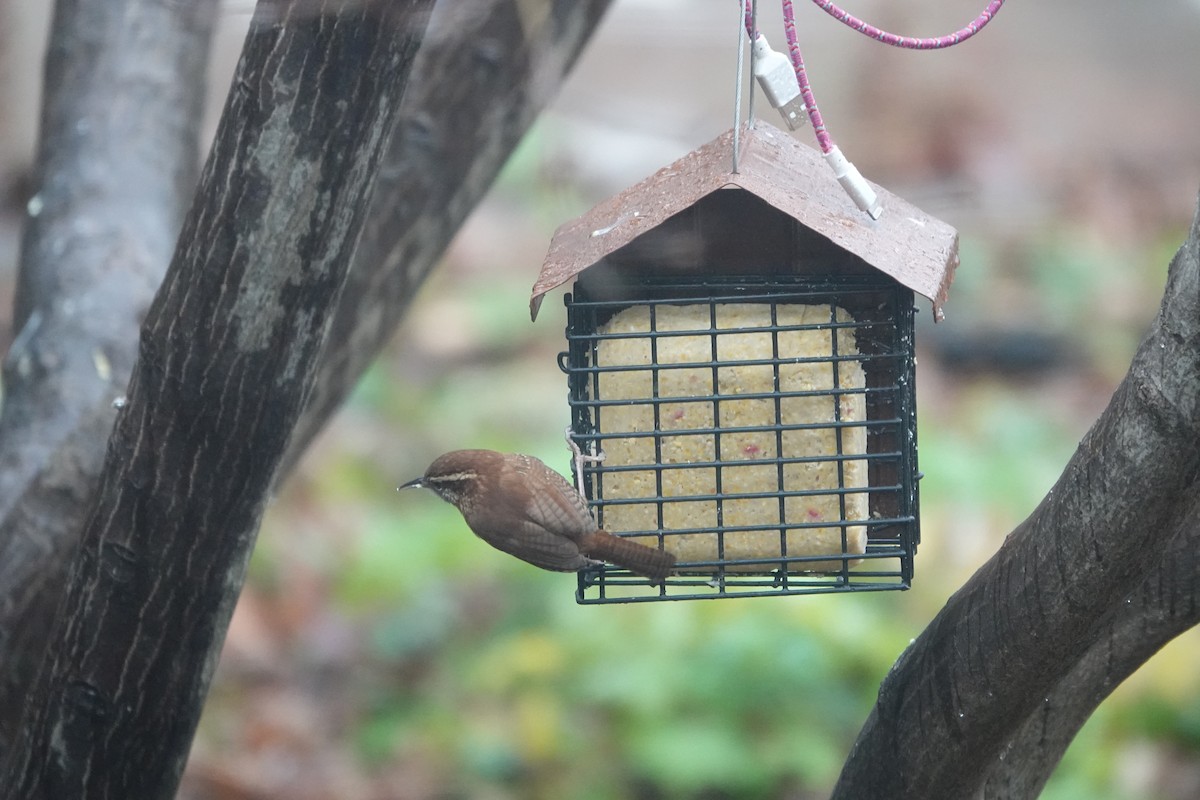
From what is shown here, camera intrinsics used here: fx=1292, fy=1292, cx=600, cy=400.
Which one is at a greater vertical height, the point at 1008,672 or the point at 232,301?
the point at 232,301

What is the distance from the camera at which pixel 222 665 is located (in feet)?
22.8

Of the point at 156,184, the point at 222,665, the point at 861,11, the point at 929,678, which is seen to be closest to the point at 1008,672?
the point at 929,678

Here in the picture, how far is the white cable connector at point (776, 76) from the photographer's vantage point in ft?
7.39

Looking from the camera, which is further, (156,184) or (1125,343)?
(1125,343)

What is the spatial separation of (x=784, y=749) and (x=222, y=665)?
3142 mm

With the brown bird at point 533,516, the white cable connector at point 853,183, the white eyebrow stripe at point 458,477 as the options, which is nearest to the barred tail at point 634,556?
the brown bird at point 533,516

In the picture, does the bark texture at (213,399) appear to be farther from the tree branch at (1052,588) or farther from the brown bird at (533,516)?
the tree branch at (1052,588)

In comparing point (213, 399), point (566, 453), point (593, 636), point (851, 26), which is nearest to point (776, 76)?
point (851, 26)

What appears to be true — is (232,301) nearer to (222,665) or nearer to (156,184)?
(156,184)

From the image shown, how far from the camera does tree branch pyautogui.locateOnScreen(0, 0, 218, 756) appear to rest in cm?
300

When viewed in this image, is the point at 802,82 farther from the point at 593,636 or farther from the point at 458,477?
the point at 593,636

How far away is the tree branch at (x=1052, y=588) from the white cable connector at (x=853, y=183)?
0.63 meters

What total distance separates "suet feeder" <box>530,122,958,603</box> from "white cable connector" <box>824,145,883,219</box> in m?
0.07

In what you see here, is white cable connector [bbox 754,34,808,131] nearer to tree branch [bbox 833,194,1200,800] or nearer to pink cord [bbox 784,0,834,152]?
pink cord [bbox 784,0,834,152]
